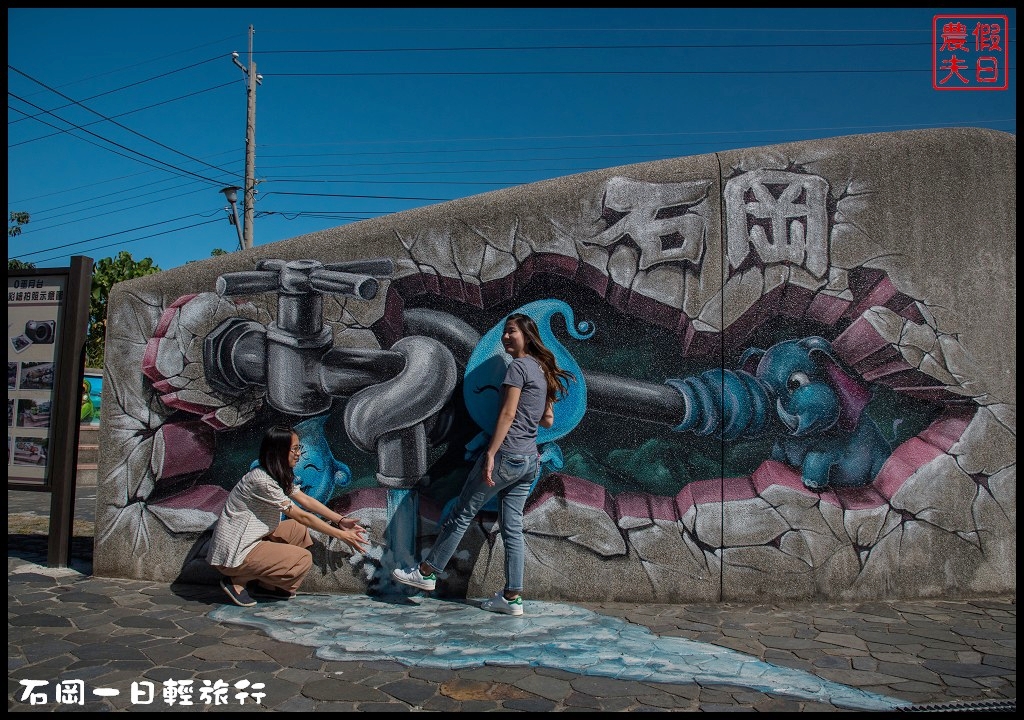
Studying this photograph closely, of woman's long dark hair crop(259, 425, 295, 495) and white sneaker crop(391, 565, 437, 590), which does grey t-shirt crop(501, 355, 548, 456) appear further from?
woman's long dark hair crop(259, 425, 295, 495)

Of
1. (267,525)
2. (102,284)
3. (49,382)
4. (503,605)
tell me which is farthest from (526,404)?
(102,284)

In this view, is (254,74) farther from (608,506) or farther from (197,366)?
(608,506)

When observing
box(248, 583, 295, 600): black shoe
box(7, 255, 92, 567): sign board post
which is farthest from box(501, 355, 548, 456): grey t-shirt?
box(7, 255, 92, 567): sign board post

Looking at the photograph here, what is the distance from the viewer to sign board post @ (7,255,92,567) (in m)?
5.87

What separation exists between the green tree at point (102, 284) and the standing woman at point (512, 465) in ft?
71.9

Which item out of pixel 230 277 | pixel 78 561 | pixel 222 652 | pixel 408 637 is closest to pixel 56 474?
pixel 78 561

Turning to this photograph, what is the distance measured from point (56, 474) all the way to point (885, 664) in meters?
5.99

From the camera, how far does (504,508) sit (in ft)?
15.0

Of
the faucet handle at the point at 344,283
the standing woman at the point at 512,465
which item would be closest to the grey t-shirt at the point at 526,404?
the standing woman at the point at 512,465

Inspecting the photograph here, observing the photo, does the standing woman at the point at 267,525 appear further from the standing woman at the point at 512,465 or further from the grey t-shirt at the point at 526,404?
the grey t-shirt at the point at 526,404

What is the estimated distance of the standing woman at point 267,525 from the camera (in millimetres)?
4645

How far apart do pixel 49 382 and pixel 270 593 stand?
281cm

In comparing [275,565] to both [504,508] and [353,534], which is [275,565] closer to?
[353,534]

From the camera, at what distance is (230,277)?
217 inches
